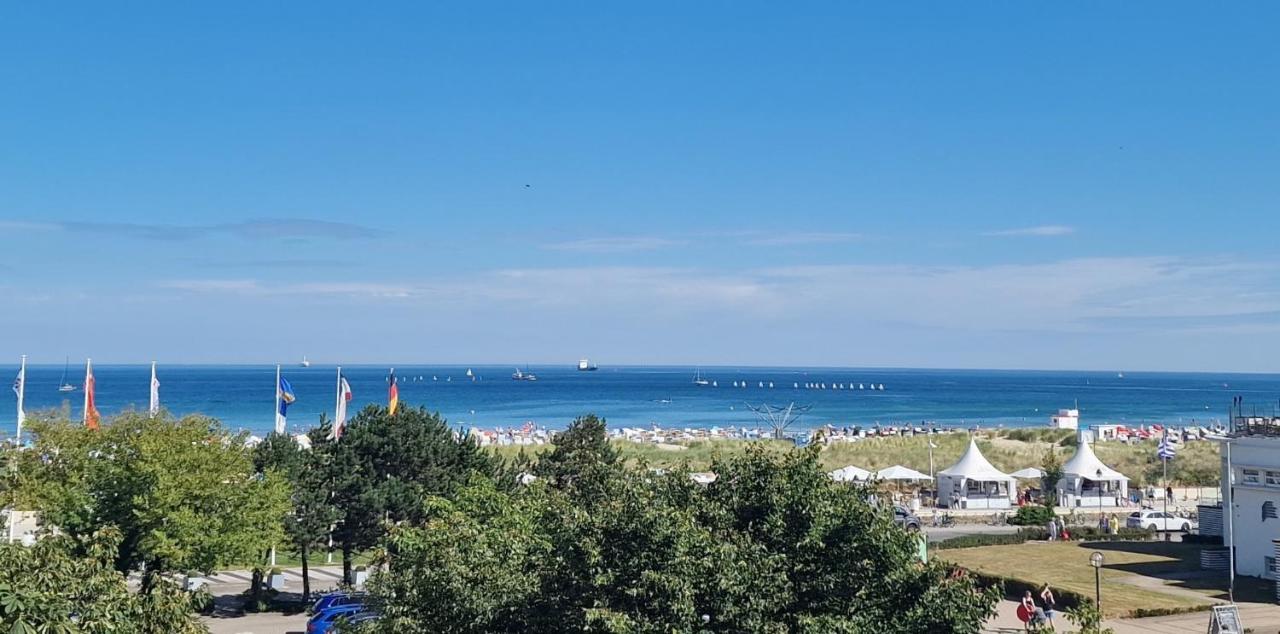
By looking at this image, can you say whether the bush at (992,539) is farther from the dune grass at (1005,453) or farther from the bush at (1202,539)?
the dune grass at (1005,453)

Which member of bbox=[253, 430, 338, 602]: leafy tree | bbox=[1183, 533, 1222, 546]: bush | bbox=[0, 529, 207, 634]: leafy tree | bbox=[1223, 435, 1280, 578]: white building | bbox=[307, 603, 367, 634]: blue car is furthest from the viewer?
bbox=[1183, 533, 1222, 546]: bush

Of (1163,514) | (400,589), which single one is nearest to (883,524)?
(400,589)

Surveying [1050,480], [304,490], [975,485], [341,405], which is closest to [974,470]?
[975,485]

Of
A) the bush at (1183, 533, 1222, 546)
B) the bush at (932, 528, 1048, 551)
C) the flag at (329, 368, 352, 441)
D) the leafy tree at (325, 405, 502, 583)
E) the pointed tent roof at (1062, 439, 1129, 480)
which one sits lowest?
the bush at (932, 528, 1048, 551)

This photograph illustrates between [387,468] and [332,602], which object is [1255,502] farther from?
[387,468]

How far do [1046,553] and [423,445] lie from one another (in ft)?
63.4

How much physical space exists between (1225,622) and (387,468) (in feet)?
71.8

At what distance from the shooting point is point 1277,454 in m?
28.8

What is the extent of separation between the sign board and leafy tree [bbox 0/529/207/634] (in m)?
18.1

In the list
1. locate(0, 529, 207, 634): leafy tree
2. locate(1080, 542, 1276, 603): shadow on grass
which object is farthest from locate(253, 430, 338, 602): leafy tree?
locate(1080, 542, 1276, 603): shadow on grass

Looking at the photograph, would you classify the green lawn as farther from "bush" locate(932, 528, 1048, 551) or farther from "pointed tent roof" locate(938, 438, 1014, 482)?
"pointed tent roof" locate(938, 438, 1014, 482)

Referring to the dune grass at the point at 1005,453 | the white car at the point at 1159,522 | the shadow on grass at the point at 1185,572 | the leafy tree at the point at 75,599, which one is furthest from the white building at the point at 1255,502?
the leafy tree at the point at 75,599

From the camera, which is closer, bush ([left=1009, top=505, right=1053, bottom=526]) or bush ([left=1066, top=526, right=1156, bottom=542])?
bush ([left=1066, top=526, right=1156, bottom=542])

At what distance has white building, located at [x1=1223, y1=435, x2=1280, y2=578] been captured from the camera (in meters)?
28.7
